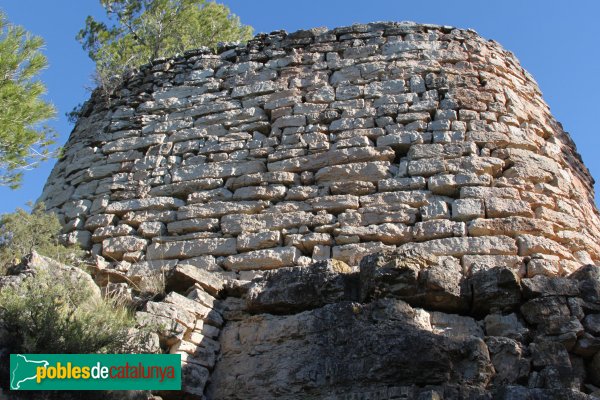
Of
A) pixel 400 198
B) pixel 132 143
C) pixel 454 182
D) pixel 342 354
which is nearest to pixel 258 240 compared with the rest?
pixel 400 198

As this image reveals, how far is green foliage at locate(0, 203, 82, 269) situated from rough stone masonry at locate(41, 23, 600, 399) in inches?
8.2

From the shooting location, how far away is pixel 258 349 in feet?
15.1

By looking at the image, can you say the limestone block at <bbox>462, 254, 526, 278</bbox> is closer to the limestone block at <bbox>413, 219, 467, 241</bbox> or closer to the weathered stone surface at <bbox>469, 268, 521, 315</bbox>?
the limestone block at <bbox>413, 219, 467, 241</bbox>

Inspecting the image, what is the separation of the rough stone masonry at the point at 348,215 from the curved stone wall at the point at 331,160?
0.7 inches

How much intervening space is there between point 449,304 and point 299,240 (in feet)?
5.11

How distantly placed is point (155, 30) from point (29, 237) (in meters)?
5.47

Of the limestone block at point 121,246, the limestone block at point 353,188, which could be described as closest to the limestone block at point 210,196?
the limestone block at point 121,246

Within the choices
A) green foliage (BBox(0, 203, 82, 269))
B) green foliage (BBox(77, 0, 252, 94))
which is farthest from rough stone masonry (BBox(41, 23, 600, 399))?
green foliage (BBox(77, 0, 252, 94))

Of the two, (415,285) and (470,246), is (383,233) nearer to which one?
(470,246)

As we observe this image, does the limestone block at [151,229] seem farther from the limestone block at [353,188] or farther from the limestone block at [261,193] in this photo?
the limestone block at [353,188]

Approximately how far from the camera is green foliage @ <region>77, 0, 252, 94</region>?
10953 millimetres

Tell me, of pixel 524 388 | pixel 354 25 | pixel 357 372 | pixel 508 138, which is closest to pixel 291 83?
pixel 354 25

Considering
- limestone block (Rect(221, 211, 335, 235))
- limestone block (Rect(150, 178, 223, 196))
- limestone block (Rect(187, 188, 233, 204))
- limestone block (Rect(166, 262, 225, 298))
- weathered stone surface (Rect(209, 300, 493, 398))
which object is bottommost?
weathered stone surface (Rect(209, 300, 493, 398))

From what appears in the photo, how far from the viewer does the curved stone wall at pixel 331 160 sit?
573cm
